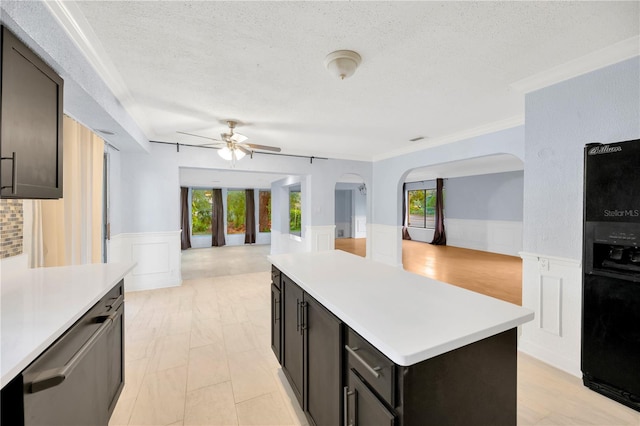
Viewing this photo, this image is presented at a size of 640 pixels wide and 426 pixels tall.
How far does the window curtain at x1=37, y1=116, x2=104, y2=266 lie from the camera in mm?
2275

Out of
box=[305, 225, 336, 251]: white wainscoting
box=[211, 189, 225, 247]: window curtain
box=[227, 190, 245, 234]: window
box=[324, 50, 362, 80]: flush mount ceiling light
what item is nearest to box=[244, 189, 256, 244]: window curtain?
box=[227, 190, 245, 234]: window

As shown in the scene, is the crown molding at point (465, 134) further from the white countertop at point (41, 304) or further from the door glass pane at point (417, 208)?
the door glass pane at point (417, 208)

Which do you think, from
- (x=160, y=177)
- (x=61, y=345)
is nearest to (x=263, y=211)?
(x=160, y=177)

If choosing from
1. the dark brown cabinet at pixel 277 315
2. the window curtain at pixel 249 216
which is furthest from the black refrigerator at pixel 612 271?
the window curtain at pixel 249 216

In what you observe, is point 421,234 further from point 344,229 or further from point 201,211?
point 201,211

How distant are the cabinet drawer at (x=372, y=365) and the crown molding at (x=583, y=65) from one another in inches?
105

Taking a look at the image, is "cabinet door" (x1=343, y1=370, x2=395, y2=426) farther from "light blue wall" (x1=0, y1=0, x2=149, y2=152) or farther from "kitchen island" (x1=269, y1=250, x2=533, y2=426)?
"light blue wall" (x1=0, y1=0, x2=149, y2=152)

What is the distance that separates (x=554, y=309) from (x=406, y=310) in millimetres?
2022

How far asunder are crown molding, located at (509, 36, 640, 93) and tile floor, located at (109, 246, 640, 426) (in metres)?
2.40

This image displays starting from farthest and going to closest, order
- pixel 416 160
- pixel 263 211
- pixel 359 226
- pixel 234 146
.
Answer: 1. pixel 359 226
2. pixel 263 211
3. pixel 416 160
4. pixel 234 146

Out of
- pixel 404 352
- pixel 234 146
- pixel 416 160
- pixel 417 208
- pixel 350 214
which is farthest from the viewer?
pixel 350 214

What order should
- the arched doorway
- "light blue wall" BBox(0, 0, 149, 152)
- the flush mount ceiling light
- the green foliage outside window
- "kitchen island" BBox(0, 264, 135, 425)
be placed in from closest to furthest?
"kitchen island" BBox(0, 264, 135, 425) → "light blue wall" BBox(0, 0, 149, 152) → the flush mount ceiling light → the green foliage outside window → the arched doorway

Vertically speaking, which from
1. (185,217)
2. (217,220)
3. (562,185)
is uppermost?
(562,185)

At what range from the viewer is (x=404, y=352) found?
828 mm
